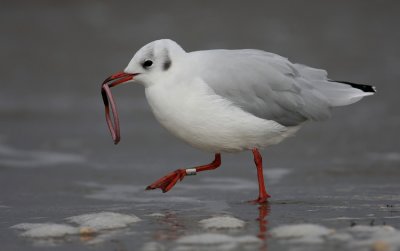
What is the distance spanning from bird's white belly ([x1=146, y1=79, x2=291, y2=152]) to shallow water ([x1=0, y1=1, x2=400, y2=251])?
19.0 inches

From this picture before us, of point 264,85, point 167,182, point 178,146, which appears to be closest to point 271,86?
point 264,85

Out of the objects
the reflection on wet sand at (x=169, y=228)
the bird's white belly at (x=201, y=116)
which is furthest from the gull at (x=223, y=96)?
the reflection on wet sand at (x=169, y=228)

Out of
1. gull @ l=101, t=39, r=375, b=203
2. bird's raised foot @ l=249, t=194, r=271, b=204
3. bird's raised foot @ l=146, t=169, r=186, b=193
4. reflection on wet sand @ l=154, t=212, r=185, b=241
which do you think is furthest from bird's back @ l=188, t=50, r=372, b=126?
reflection on wet sand @ l=154, t=212, r=185, b=241

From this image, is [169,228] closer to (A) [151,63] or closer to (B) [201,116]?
(B) [201,116]

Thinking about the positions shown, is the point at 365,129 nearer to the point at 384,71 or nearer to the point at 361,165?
the point at 361,165

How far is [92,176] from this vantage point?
7.87 metres

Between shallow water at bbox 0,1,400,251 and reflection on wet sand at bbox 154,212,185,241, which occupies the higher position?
shallow water at bbox 0,1,400,251

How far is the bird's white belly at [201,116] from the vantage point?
577 cm

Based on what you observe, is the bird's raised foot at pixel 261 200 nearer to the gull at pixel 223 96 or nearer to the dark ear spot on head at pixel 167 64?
the gull at pixel 223 96

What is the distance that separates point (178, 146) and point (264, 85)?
11.2 feet

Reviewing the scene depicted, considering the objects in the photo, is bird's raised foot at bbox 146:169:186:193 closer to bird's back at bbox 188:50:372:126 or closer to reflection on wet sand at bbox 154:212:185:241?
reflection on wet sand at bbox 154:212:185:241

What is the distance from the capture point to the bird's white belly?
5.77 metres

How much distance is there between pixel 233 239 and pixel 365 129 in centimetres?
534

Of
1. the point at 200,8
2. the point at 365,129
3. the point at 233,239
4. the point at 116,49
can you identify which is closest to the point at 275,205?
the point at 233,239
